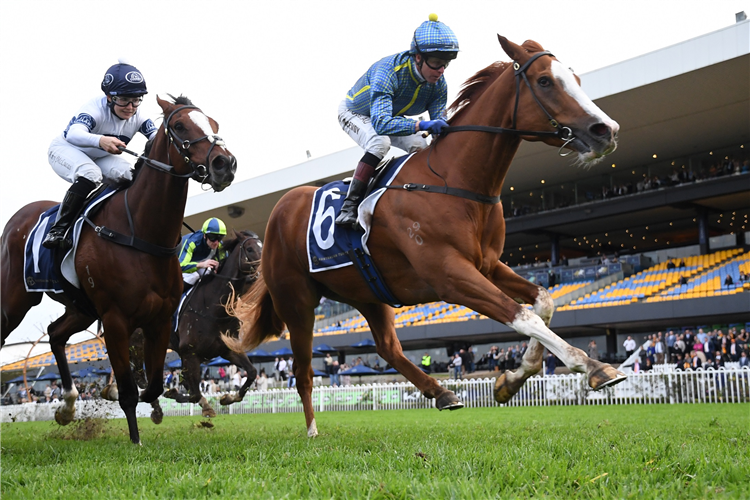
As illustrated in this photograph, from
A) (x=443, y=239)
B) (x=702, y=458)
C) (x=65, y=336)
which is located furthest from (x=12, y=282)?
(x=702, y=458)

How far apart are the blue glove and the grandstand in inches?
746

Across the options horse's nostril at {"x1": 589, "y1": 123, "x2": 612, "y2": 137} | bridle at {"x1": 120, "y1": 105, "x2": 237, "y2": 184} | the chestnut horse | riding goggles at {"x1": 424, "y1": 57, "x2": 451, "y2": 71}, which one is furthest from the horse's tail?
horse's nostril at {"x1": 589, "y1": 123, "x2": 612, "y2": 137}

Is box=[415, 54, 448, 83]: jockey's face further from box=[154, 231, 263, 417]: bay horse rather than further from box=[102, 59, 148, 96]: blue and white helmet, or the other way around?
box=[154, 231, 263, 417]: bay horse

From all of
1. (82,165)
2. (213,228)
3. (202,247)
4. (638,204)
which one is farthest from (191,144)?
(638,204)

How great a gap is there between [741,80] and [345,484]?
23.8 m

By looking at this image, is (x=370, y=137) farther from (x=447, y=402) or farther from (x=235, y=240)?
(x=235, y=240)

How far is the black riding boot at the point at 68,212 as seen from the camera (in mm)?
5848

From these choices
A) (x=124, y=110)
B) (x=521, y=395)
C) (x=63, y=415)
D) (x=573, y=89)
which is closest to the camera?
(x=573, y=89)

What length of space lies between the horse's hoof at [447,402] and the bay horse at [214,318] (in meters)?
4.83

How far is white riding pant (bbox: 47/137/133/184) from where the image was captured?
6.07m

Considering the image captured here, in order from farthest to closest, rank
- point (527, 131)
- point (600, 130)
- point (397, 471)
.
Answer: point (527, 131), point (600, 130), point (397, 471)

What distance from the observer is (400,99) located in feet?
19.0

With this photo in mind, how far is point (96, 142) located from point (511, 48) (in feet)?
11.8

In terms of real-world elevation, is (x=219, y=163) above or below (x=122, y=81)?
below
